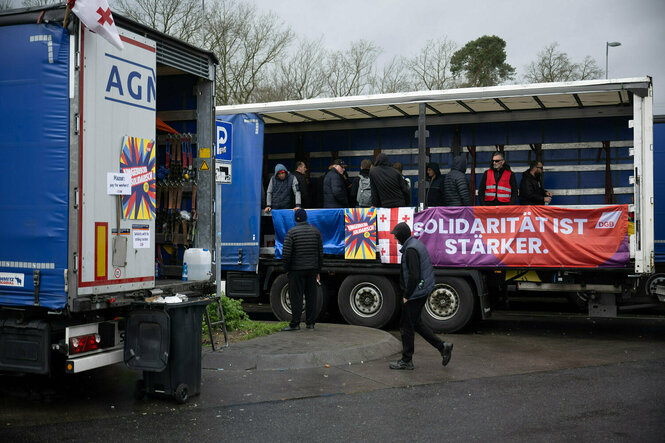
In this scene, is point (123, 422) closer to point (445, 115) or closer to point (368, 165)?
point (368, 165)

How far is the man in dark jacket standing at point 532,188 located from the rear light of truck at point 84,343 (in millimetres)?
8357

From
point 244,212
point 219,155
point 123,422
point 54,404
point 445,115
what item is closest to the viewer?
point 123,422

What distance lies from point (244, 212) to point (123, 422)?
21.0ft

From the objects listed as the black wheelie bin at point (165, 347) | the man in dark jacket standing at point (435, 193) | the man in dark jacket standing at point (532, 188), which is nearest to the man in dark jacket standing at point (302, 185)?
the man in dark jacket standing at point (435, 193)

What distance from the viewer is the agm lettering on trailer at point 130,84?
6.68 meters

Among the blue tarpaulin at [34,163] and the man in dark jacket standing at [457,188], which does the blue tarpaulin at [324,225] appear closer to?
the man in dark jacket standing at [457,188]

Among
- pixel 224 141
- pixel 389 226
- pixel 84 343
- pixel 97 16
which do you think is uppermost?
pixel 97 16

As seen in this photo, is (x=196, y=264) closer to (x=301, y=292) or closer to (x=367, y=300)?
(x=301, y=292)

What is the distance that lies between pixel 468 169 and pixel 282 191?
387 cm

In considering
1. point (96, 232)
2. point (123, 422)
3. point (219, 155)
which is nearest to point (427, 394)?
point (123, 422)

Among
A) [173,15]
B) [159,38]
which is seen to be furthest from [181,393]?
[173,15]

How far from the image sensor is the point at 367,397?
708 centimetres

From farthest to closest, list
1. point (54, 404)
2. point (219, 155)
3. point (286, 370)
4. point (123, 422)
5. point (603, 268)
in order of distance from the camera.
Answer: point (603, 268)
point (219, 155)
point (286, 370)
point (54, 404)
point (123, 422)

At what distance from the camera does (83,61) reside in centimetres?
631
